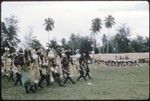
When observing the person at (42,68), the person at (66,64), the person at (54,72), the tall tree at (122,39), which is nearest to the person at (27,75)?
the person at (42,68)

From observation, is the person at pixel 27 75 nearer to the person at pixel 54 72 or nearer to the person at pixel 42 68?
the person at pixel 42 68

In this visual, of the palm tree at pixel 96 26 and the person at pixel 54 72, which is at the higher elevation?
the palm tree at pixel 96 26

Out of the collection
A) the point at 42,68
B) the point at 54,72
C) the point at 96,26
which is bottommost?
the point at 54,72

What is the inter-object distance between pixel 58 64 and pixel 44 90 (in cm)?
265

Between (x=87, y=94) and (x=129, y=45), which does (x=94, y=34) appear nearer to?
(x=129, y=45)

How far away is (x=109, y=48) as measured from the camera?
96.2m

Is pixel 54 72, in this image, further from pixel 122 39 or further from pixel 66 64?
pixel 122 39

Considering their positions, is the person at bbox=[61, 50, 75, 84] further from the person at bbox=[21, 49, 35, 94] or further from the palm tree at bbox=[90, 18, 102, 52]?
the palm tree at bbox=[90, 18, 102, 52]

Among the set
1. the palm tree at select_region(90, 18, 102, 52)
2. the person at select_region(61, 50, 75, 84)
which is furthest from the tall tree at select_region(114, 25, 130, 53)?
the person at select_region(61, 50, 75, 84)

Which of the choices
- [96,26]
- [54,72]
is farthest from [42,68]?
[96,26]

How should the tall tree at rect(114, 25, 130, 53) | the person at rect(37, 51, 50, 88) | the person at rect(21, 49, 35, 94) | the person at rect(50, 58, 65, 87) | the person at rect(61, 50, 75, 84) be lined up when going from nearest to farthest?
the person at rect(21, 49, 35, 94) < the person at rect(37, 51, 50, 88) < the person at rect(50, 58, 65, 87) < the person at rect(61, 50, 75, 84) < the tall tree at rect(114, 25, 130, 53)

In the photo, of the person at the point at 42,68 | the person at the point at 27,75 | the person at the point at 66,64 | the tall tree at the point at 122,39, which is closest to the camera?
the person at the point at 27,75

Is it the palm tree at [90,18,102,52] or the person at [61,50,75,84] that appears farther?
the palm tree at [90,18,102,52]

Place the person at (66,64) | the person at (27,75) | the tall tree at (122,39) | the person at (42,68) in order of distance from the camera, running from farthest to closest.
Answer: the tall tree at (122,39)
the person at (66,64)
the person at (42,68)
the person at (27,75)
